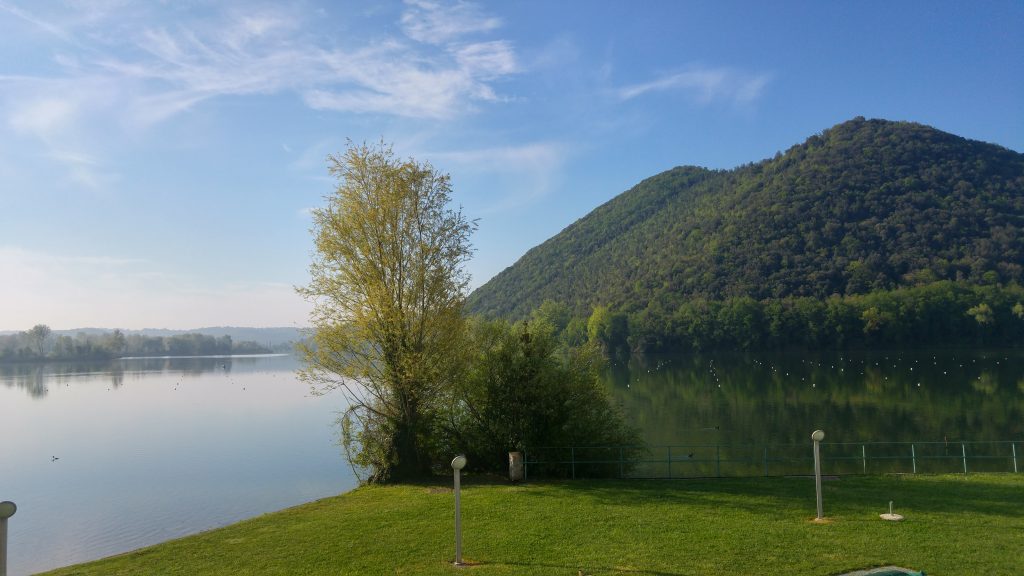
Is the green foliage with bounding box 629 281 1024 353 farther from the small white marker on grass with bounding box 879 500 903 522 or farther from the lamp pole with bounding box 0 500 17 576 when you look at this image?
the lamp pole with bounding box 0 500 17 576

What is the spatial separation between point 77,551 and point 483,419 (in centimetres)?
1387

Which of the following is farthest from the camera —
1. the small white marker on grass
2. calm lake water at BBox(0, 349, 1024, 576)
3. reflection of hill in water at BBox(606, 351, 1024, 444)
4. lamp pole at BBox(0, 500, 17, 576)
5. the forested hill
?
the forested hill

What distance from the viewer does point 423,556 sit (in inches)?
489

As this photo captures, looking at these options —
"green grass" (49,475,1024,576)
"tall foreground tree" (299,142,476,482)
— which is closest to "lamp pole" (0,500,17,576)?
"green grass" (49,475,1024,576)

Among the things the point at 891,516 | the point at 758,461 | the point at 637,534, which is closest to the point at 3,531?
the point at 637,534

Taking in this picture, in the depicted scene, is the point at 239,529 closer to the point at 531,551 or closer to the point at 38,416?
the point at 531,551

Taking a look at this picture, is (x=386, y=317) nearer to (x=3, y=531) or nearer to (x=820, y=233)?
(x=3, y=531)

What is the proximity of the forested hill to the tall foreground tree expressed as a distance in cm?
10184

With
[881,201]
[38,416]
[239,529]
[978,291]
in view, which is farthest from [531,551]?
[881,201]

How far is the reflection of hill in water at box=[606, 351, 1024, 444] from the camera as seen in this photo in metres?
38.4

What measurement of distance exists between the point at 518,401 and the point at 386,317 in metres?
5.45

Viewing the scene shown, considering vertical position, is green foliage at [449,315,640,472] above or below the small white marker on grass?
above

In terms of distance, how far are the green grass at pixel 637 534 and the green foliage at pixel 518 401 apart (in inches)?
146

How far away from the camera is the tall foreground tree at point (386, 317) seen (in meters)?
21.9
